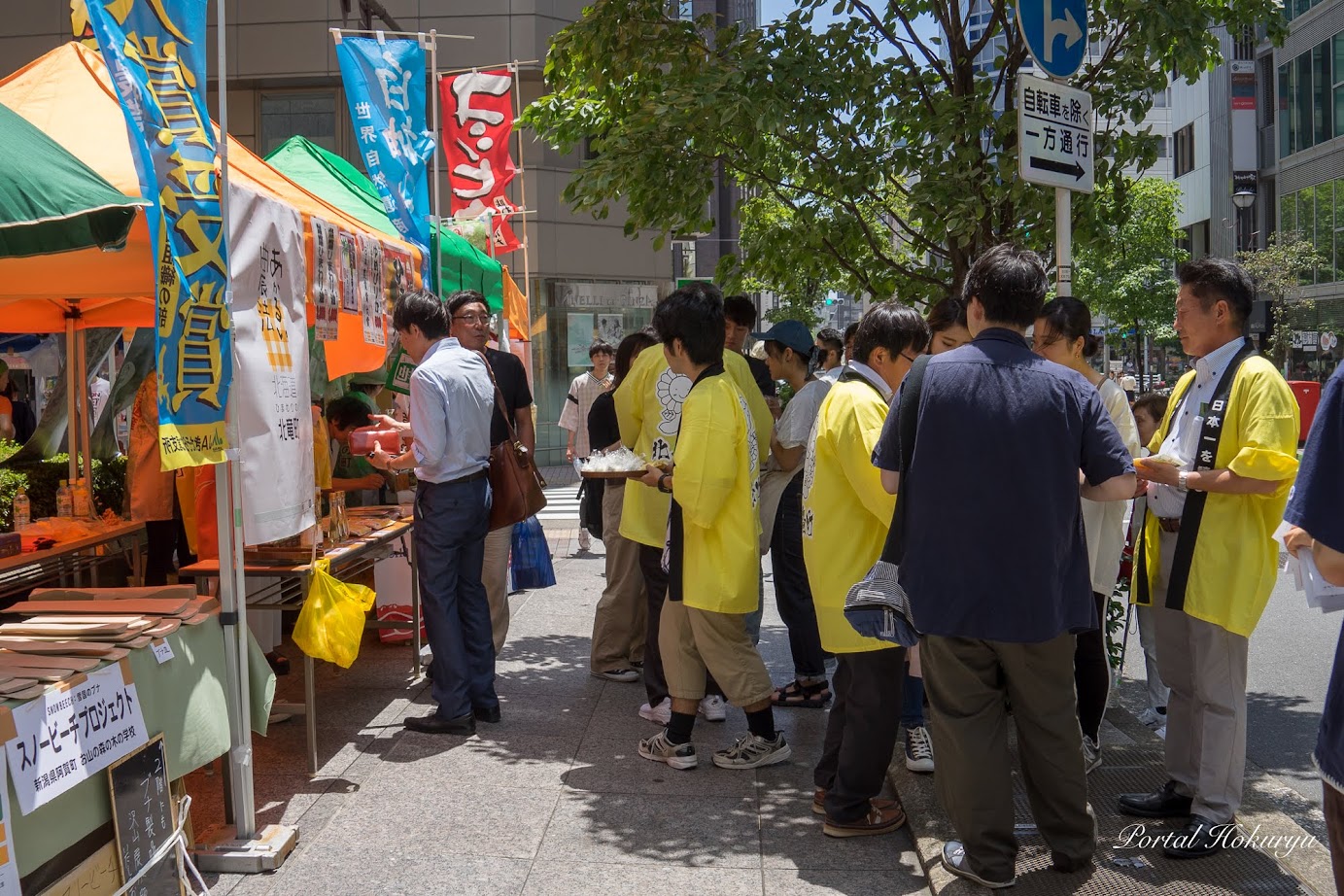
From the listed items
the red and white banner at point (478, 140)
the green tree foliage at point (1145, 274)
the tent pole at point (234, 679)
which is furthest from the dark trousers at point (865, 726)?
the green tree foliage at point (1145, 274)

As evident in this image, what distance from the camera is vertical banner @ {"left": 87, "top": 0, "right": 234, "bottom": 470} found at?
11.9 feet

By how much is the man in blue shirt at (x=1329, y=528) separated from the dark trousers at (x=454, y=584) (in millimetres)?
3981

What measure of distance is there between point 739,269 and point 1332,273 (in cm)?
3230

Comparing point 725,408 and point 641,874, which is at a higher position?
point 725,408

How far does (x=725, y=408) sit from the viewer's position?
473cm

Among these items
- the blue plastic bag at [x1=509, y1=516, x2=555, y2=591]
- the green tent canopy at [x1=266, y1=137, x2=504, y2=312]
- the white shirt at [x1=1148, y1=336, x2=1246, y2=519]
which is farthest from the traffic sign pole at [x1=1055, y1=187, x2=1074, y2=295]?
the green tent canopy at [x1=266, y1=137, x2=504, y2=312]

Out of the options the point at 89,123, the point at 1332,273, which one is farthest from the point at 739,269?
the point at 1332,273

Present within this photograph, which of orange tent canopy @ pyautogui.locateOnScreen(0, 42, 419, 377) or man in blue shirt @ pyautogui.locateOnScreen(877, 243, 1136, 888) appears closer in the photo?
man in blue shirt @ pyautogui.locateOnScreen(877, 243, 1136, 888)

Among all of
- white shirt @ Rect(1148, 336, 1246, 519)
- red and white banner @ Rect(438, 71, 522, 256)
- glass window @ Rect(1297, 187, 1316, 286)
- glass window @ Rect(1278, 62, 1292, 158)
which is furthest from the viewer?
glass window @ Rect(1278, 62, 1292, 158)

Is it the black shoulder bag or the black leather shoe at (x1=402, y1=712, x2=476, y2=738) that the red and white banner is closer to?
the black leather shoe at (x1=402, y1=712, x2=476, y2=738)

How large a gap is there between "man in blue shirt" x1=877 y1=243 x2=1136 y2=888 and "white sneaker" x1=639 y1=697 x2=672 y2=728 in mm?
2335

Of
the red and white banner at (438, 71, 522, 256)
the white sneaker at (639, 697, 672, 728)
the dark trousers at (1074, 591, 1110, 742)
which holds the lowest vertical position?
the white sneaker at (639, 697, 672, 728)

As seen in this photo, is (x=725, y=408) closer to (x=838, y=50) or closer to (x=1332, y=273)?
(x=838, y=50)

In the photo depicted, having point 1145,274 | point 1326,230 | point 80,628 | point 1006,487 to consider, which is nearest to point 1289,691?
point 1006,487
